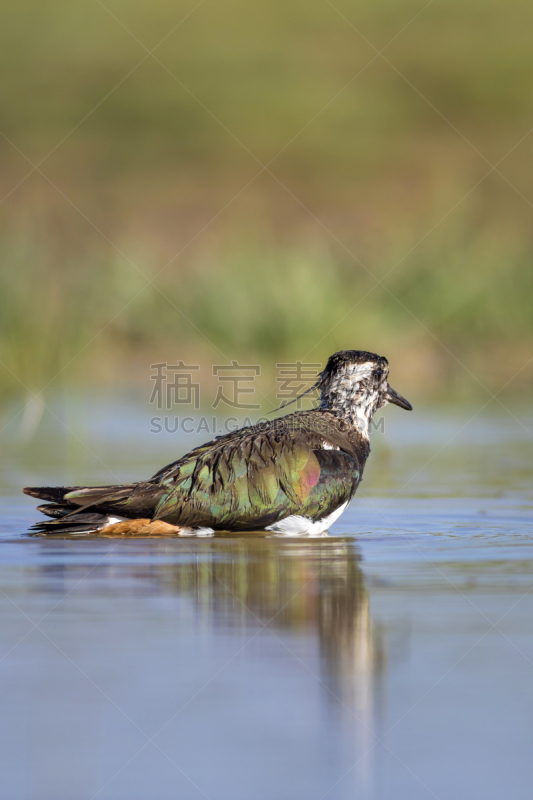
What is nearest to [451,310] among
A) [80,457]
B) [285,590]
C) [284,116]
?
[80,457]

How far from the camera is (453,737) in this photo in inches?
144

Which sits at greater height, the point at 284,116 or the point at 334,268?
the point at 284,116

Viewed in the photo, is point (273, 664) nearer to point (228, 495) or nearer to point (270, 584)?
point (270, 584)

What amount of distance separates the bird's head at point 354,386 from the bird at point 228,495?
1.99ft

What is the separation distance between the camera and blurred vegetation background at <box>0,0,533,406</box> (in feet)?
49.5

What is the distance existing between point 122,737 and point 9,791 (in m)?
0.43

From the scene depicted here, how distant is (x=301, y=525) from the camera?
7297 millimetres

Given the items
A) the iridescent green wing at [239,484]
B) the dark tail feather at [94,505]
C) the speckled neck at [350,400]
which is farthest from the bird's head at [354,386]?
the dark tail feather at [94,505]

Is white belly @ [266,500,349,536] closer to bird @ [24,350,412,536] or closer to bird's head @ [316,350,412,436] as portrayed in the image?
bird @ [24,350,412,536]

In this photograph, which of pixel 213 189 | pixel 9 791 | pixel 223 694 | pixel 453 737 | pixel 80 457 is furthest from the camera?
pixel 213 189

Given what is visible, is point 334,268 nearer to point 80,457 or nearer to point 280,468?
point 80,457

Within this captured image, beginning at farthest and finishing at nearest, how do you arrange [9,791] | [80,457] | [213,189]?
[213,189] → [80,457] → [9,791]

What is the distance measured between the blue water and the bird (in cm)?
18

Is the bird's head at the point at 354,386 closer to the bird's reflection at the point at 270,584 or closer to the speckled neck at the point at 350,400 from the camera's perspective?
the speckled neck at the point at 350,400
